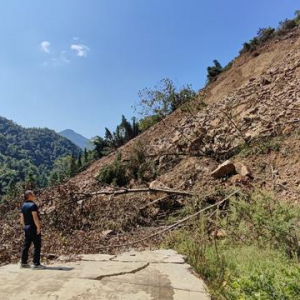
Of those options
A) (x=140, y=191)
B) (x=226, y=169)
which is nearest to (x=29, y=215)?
(x=140, y=191)

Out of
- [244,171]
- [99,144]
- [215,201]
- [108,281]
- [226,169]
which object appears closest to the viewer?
[108,281]

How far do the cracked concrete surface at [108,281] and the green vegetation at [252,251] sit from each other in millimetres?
256

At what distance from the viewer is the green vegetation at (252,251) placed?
2383 mm

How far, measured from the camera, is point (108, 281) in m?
3.73

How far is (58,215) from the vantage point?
25.3 ft

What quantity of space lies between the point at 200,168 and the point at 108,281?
19.8ft

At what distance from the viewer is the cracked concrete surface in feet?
10.7

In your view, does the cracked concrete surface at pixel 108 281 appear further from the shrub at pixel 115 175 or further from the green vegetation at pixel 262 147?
the shrub at pixel 115 175

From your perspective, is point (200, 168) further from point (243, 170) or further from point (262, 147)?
point (262, 147)

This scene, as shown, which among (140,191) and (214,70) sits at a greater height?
(214,70)

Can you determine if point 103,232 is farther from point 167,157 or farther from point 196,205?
point 167,157

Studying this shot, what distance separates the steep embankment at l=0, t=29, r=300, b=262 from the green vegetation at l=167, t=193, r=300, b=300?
173cm

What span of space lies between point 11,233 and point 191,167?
4.92 m

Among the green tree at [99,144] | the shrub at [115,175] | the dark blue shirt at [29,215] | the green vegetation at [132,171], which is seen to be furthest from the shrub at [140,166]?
the green tree at [99,144]
